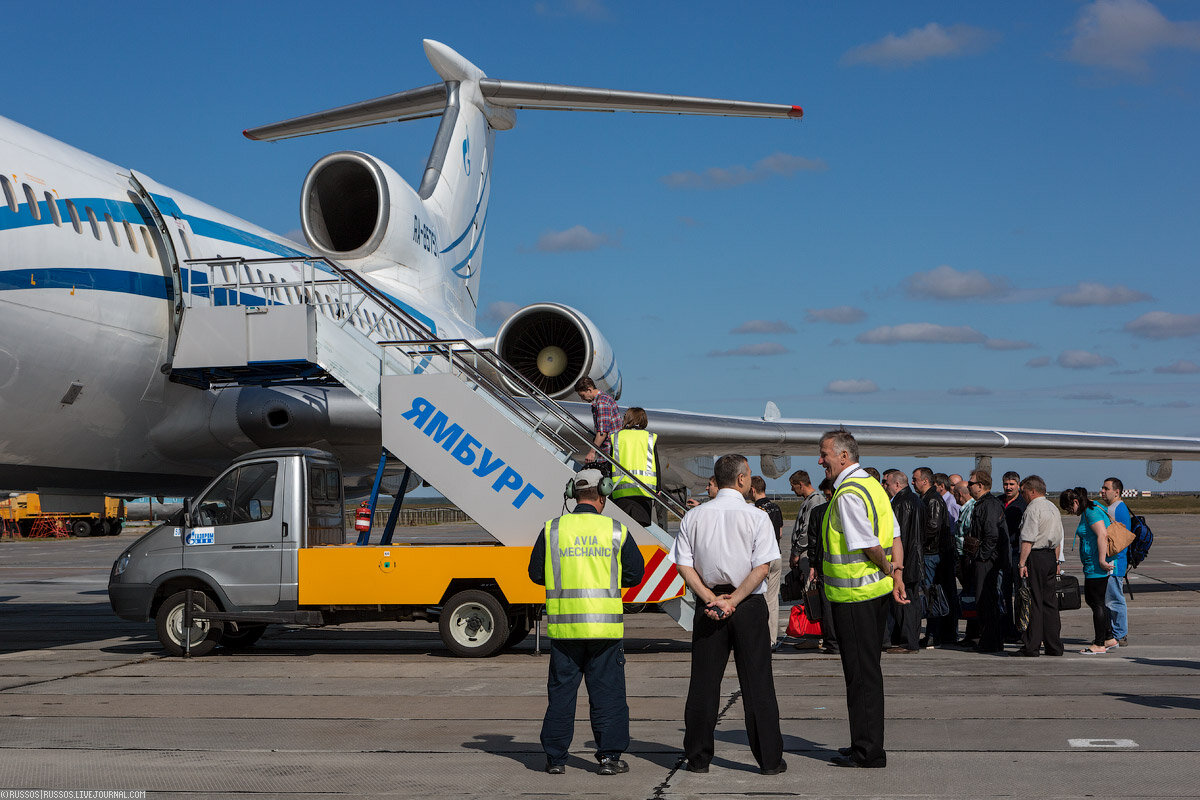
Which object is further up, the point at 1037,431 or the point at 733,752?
the point at 1037,431

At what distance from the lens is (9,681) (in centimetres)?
970

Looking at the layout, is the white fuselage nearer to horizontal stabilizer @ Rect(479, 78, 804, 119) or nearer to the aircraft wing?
the aircraft wing

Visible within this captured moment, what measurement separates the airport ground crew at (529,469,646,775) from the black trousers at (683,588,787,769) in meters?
0.38

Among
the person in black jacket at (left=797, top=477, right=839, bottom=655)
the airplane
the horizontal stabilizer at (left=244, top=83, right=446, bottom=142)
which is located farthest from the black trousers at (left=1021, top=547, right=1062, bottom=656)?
the horizontal stabilizer at (left=244, top=83, right=446, bottom=142)

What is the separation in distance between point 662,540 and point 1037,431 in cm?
1091

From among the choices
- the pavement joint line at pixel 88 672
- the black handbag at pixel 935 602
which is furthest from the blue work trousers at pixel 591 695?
the black handbag at pixel 935 602

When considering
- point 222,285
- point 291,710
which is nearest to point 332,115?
point 222,285

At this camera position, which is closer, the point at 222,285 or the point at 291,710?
the point at 291,710

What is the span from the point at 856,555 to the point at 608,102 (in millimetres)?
18525

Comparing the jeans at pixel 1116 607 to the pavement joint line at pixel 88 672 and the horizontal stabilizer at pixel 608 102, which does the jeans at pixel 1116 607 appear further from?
the horizontal stabilizer at pixel 608 102

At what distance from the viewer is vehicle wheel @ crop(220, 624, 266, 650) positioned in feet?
39.6

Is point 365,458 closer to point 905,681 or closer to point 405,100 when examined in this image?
point 905,681

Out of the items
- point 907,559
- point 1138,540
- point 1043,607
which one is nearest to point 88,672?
point 907,559

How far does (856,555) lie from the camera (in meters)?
6.45
